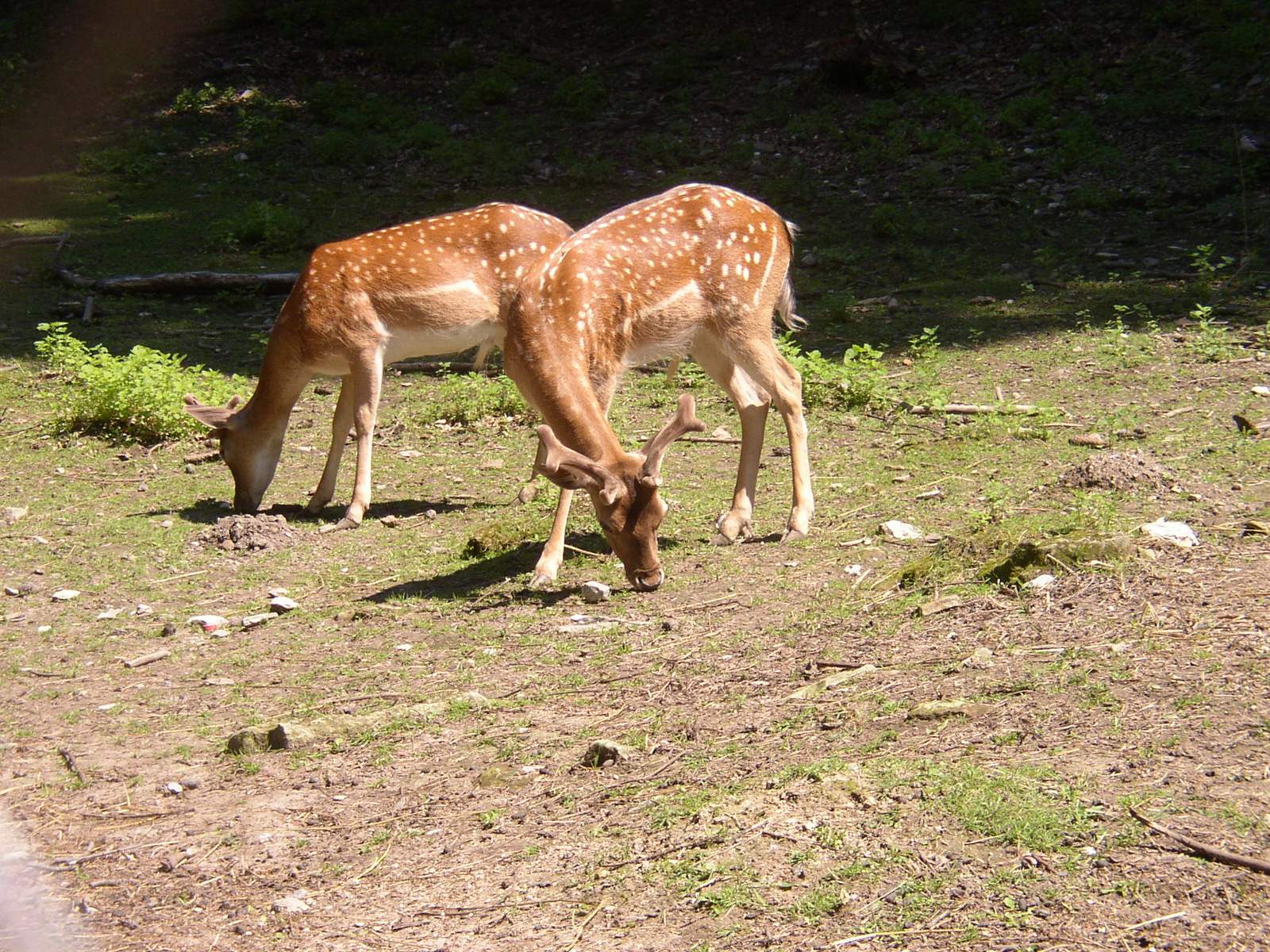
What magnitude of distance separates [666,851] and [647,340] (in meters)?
3.61

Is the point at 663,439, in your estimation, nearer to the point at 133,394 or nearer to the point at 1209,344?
the point at 133,394

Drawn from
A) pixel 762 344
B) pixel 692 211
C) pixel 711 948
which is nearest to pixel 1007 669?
pixel 711 948

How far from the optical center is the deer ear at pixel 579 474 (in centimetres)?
582

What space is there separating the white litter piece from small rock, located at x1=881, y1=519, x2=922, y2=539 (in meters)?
1.12

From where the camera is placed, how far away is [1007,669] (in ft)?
15.3

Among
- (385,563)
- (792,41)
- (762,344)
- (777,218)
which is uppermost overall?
(792,41)

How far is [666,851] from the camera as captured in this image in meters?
3.79

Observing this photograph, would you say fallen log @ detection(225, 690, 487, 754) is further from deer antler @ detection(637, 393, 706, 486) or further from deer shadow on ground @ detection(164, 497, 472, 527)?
deer shadow on ground @ detection(164, 497, 472, 527)

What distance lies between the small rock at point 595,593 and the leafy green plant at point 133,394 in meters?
4.26

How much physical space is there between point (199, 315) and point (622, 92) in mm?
7312

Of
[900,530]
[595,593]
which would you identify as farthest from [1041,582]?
[595,593]

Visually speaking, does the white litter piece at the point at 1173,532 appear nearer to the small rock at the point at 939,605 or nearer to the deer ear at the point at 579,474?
the small rock at the point at 939,605

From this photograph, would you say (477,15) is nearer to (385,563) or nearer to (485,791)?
(385,563)

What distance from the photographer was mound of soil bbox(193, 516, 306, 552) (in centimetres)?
728
